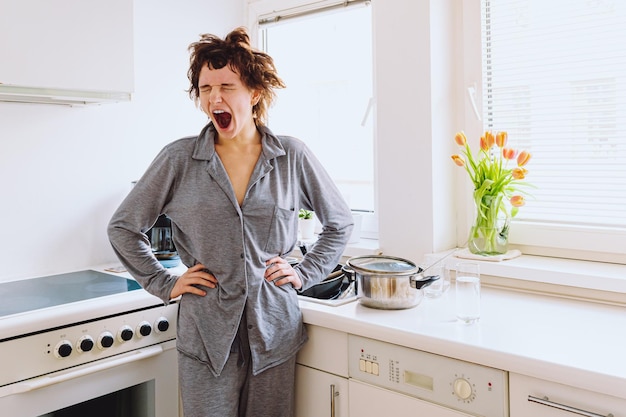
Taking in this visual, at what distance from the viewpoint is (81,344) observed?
161cm

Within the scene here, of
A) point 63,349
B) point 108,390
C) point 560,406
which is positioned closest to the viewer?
point 560,406

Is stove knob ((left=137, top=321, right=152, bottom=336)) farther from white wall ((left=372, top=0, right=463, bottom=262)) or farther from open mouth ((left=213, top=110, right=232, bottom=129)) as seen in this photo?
white wall ((left=372, top=0, right=463, bottom=262))

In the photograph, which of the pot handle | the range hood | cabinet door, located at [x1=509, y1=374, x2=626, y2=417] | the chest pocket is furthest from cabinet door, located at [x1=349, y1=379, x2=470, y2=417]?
the range hood

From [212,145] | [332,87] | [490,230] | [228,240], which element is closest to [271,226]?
[228,240]

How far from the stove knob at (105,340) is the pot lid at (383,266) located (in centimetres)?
73

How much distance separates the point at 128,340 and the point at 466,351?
1.01 metres

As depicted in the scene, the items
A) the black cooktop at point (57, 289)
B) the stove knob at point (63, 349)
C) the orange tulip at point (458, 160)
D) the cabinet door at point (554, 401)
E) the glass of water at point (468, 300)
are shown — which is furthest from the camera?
the orange tulip at point (458, 160)

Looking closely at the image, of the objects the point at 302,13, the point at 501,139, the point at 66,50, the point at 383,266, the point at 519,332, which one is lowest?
the point at 519,332

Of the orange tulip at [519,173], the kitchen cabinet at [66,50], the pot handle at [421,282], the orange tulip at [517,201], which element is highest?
the kitchen cabinet at [66,50]

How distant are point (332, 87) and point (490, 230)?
1.10m

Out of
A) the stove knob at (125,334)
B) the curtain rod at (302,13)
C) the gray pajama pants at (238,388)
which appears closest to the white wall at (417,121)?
the curtain rod at (302,13)

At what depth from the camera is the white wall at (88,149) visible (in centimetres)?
202

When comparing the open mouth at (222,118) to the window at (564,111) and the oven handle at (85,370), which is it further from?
the window at (564,111)

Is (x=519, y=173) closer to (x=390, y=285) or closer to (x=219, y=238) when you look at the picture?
→ (x=390, y=285)
